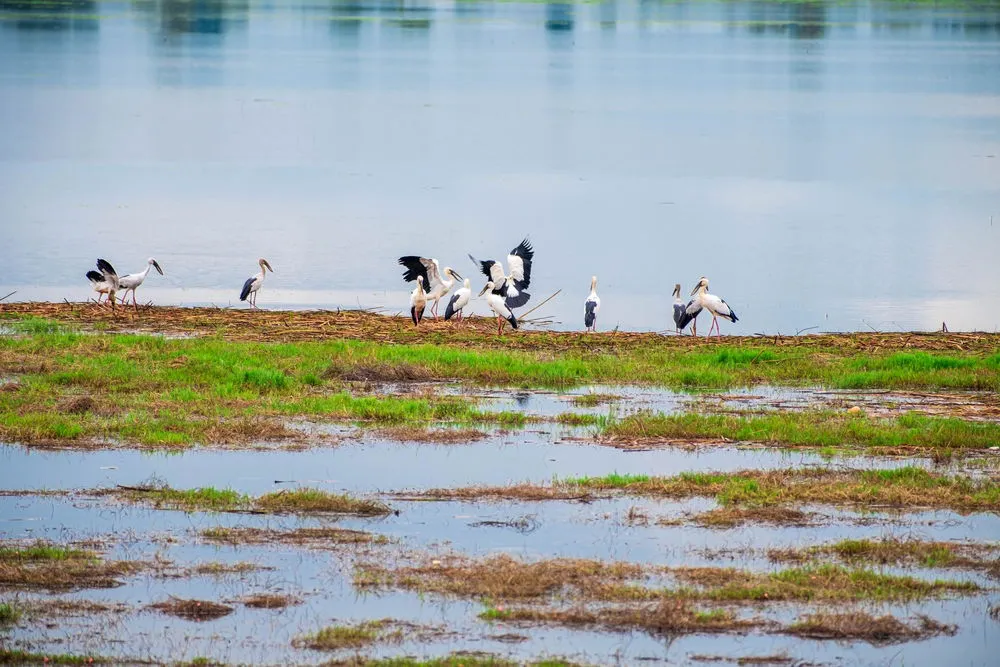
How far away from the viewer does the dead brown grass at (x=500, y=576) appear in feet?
29.1

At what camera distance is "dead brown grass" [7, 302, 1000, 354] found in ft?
56.8

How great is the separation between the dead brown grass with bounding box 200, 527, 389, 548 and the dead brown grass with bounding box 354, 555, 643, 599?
1.74 feet

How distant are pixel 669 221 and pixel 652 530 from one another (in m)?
22.7

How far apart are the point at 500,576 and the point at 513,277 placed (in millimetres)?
11289

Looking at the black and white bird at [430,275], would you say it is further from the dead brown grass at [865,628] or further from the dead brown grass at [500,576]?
the dead brown grass at [865,628]

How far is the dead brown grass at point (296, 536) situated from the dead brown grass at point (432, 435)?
8.57 ft

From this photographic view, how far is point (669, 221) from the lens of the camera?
32.4m

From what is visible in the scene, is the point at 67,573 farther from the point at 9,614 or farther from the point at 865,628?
the point at 865,628

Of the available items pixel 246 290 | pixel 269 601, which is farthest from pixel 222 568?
pixel 246 290

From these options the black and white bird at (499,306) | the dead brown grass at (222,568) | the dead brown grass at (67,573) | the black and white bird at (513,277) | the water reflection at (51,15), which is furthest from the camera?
the water reflection at (51,15)

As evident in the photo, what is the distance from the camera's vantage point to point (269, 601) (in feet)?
28.4

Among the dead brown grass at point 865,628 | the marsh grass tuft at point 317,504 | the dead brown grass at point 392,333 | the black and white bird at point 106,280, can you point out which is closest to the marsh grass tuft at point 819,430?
the marsh grass tuft at point 317,504

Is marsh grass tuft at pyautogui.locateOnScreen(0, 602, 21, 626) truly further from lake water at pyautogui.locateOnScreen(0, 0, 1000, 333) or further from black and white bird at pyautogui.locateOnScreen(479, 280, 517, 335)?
lake water at pyautogui.locateOnScreen(0, 0, 1000, 333)

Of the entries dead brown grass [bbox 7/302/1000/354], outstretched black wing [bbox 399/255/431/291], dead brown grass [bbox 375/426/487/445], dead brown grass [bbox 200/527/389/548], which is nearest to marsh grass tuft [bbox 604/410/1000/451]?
dead brown grass [bbox 375/426/487/445]
